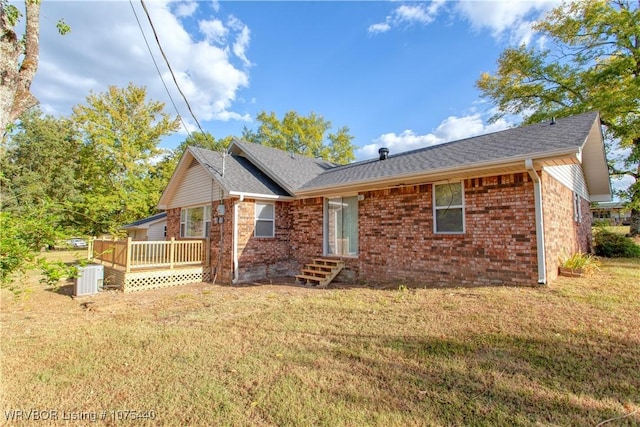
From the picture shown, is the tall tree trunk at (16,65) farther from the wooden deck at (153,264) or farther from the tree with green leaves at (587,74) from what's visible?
the tree with green leaves at (587,74)

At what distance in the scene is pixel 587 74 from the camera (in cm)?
1742

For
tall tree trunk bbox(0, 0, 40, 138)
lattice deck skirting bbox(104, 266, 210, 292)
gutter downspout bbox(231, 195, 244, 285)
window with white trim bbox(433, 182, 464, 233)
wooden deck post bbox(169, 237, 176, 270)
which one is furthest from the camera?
gutter downspout bbox(231, 195, 244, 285)

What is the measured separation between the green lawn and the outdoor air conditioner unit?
7.71 ft

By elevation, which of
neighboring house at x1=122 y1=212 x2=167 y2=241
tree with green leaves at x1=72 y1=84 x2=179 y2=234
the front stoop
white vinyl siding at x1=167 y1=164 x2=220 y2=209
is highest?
tree with green leaves at x1=72 y1=84 x2=179 y2=234

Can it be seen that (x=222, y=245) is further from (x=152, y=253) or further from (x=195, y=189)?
(x=195, y=189)

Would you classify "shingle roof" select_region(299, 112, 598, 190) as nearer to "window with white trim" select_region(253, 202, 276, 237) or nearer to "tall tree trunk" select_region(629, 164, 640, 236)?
"window with white trim" select_region(253, 202, 276, 237)

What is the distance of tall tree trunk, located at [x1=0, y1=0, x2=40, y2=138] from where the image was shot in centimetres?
323

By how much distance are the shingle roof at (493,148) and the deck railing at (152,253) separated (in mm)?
4556

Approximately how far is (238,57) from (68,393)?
1057 centimetres

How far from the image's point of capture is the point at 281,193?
1157 centimetres

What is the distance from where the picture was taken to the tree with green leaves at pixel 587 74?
15.4 m

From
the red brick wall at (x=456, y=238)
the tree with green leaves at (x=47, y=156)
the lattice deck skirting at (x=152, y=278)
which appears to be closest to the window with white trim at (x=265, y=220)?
the lattice deck skirting at (x=152, y=278)

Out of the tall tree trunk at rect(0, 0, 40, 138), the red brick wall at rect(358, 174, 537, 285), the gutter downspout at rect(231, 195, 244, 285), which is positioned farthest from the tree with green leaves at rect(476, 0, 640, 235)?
the tall tree trunk at rect(0, 0, 40, 138)

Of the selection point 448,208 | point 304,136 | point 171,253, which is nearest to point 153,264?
point 171,253
